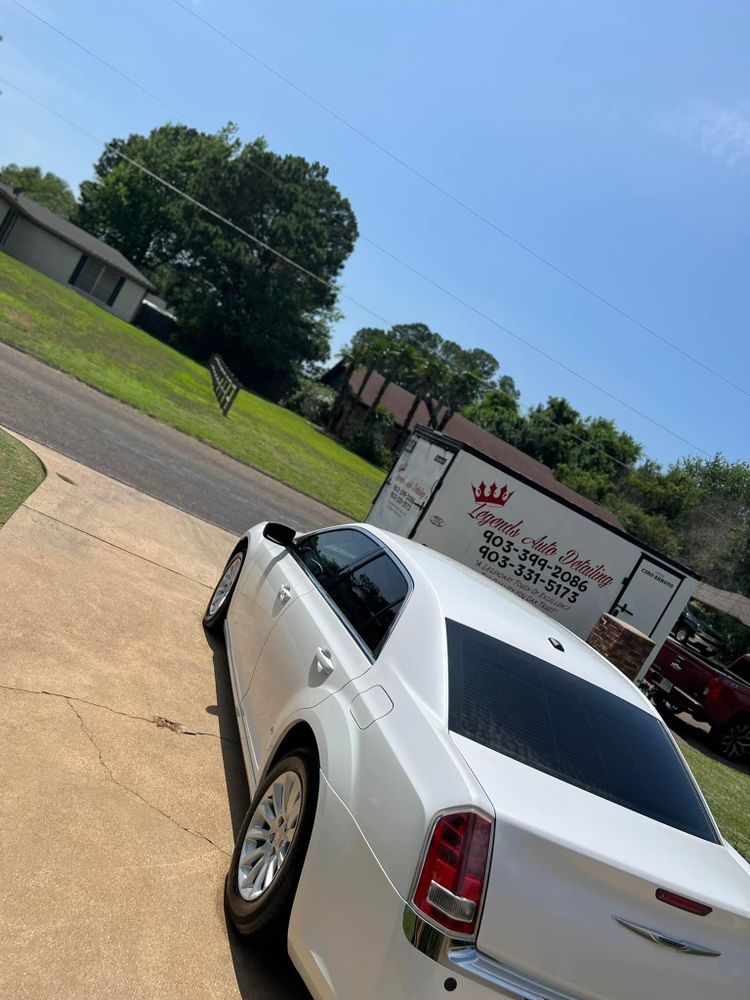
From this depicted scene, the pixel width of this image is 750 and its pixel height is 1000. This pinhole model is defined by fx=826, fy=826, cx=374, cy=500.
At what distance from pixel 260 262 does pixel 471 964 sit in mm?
58456

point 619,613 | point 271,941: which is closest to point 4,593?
point 271,941

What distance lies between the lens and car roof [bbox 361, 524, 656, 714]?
152 inches

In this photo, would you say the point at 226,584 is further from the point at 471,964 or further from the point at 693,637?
the point at 693,637

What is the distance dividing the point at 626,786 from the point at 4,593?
13.4 ft

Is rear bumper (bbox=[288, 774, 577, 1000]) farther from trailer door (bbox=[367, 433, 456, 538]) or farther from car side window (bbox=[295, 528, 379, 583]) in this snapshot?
trailer door (bbox=[367, 433, 456, 538])

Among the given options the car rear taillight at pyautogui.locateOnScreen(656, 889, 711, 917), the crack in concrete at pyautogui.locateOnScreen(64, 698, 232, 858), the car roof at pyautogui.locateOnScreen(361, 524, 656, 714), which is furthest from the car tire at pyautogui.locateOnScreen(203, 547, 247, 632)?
the car rear taillight at pyautogui.locateOnScreen(656, 889, 711, 917)

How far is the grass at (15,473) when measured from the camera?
735cm

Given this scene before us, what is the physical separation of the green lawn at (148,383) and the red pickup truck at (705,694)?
9.36m

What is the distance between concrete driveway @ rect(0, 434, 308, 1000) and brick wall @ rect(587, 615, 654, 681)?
800cm

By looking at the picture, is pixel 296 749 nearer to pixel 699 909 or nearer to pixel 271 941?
pixel 271 941

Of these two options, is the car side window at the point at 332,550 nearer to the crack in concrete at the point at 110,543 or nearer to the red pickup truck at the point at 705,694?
the crack in concrete at the point at 110,543

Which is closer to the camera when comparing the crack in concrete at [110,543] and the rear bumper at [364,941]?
the rear bumper at [364,941]

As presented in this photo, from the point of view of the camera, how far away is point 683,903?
2.62m

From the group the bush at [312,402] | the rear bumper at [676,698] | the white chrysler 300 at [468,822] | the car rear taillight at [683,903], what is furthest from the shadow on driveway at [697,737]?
the bush at [312,402]
